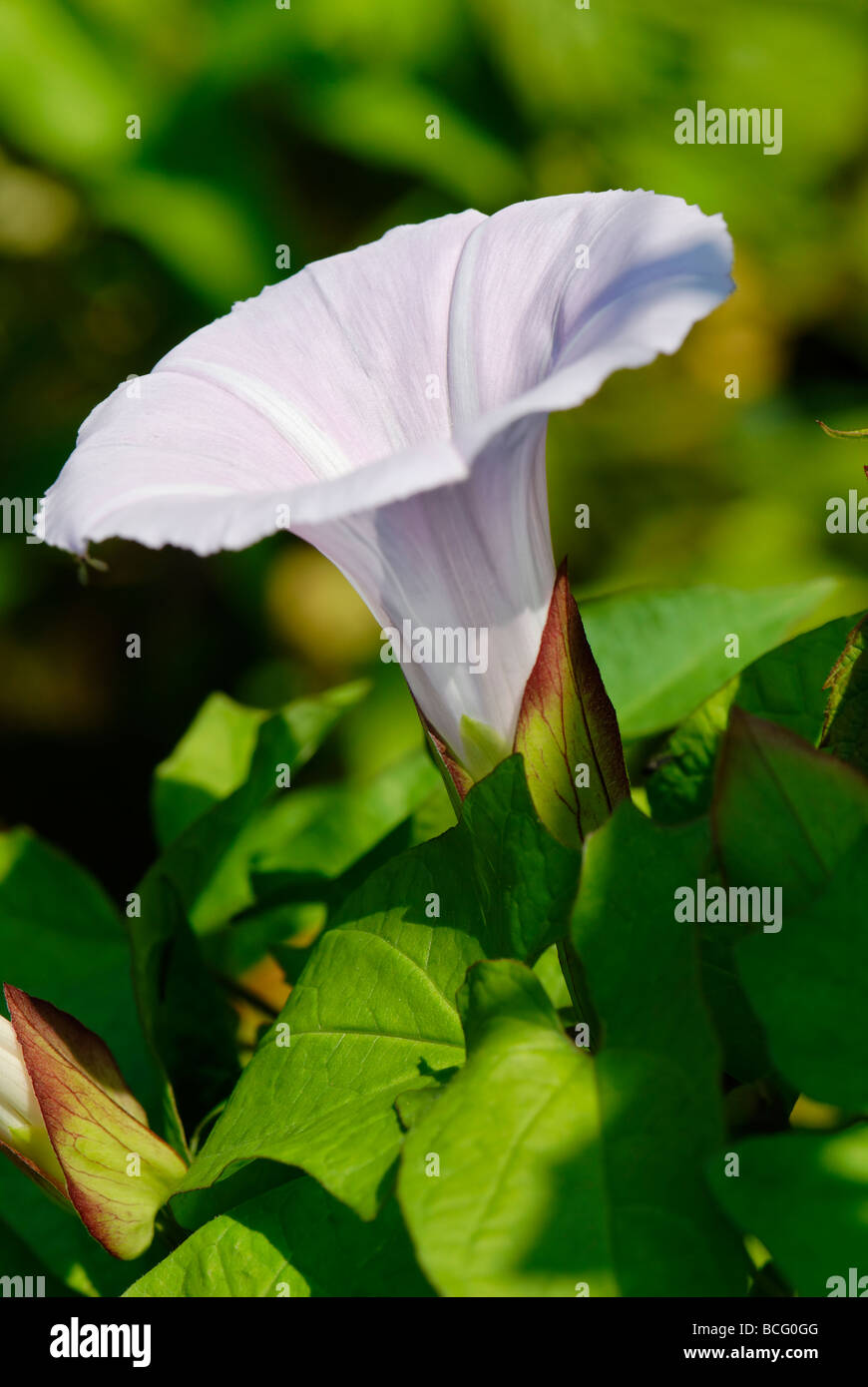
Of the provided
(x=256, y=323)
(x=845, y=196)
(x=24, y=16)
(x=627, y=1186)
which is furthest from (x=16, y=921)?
(x=845, y=196)

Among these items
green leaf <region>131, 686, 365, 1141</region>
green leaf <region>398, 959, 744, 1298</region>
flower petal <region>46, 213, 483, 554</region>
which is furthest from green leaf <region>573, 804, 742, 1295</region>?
green leaf <region>131, 686, 365, 1141</region>

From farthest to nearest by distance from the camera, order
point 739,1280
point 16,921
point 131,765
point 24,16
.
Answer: point 131,765, point 24,16, point 16,921, point 739,1280

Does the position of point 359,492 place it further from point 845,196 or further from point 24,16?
point 845,196

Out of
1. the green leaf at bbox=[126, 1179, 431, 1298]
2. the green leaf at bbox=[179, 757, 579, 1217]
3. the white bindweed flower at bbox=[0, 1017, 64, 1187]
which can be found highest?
the green leaf at bbox=[179, 757, 579, 1217]

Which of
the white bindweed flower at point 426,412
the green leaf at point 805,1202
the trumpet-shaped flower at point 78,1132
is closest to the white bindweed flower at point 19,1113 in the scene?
the trumpet-shaped flower at point 78,1132

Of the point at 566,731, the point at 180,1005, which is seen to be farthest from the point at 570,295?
the point at 180,1005

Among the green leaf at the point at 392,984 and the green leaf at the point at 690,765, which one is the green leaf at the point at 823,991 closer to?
the green leaf at the point at 392,984

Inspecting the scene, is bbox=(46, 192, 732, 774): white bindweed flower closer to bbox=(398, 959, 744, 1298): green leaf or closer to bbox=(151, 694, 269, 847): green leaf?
bbox=(398, 959, 744, 1298): green leaf

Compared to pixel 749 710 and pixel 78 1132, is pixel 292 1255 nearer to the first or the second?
pixel 78 1132
